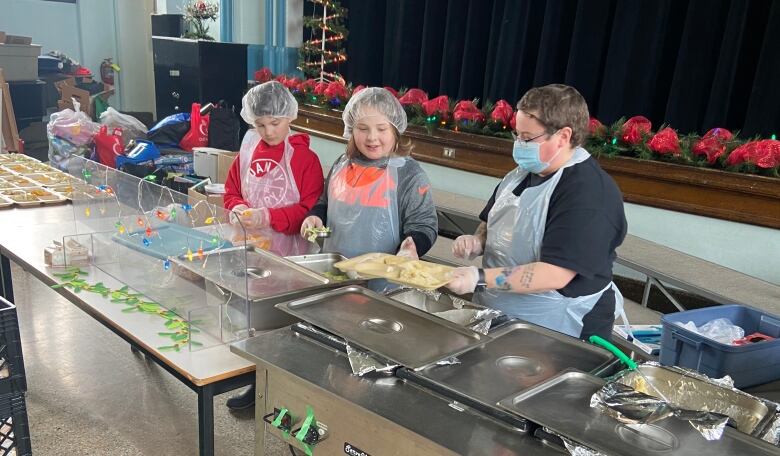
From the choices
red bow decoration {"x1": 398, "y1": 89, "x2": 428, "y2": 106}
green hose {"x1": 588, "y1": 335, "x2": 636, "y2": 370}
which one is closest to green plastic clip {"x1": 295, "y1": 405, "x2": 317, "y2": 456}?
green hose {"x1": 588, "y1": 335, "x2": 636, "y2": 370}

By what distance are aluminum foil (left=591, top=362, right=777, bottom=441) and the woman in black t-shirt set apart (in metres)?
0.33

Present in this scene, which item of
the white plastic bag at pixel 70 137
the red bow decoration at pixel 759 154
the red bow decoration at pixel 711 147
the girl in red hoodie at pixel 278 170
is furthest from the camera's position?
the white plastic bag at pixel 70 137

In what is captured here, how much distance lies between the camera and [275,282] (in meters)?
1.69

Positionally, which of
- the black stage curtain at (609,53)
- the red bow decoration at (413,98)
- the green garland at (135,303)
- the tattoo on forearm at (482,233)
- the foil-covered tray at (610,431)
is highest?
→ the black stage curtain at (609,53)

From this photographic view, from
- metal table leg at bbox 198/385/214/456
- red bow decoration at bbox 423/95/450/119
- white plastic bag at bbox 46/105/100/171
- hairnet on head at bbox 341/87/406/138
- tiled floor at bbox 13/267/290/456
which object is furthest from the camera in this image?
white plastic bag at bbox 46/105/100/171

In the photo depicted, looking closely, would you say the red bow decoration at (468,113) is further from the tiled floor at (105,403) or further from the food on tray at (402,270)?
the food on tray at (402,270)

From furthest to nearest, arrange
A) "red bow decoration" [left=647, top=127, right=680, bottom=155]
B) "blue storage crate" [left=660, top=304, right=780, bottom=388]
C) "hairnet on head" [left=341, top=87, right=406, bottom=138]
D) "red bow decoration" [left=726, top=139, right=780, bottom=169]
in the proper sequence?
"red bow decoration" [left=647, top=127, right=680, bottom=155], "red bow decoration" [left=726, top=139, right=780, bottom=169], "hairnet on head" [left=341, top=87, right=406, bottom=138], "blue storage crate" [left=660, top=304, right=780, bottom=388]

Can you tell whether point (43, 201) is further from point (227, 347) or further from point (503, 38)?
point (503, 38)

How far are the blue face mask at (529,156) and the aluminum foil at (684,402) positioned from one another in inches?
22.4

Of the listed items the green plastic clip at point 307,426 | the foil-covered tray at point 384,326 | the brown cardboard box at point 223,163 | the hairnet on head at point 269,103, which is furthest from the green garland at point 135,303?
the brown cardboard box at point 223,163

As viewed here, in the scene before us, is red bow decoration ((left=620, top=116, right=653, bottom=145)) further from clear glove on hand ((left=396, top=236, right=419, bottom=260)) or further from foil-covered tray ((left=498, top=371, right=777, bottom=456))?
foil-covered tray ((left=498, top=371, right=777, bottom=456))

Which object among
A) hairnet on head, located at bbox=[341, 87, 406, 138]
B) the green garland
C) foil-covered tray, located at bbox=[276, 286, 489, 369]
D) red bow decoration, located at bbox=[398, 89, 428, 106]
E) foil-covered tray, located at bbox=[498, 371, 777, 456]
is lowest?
the green garland

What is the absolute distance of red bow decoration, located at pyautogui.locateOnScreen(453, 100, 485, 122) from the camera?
405cm

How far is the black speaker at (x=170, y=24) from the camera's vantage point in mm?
7230
